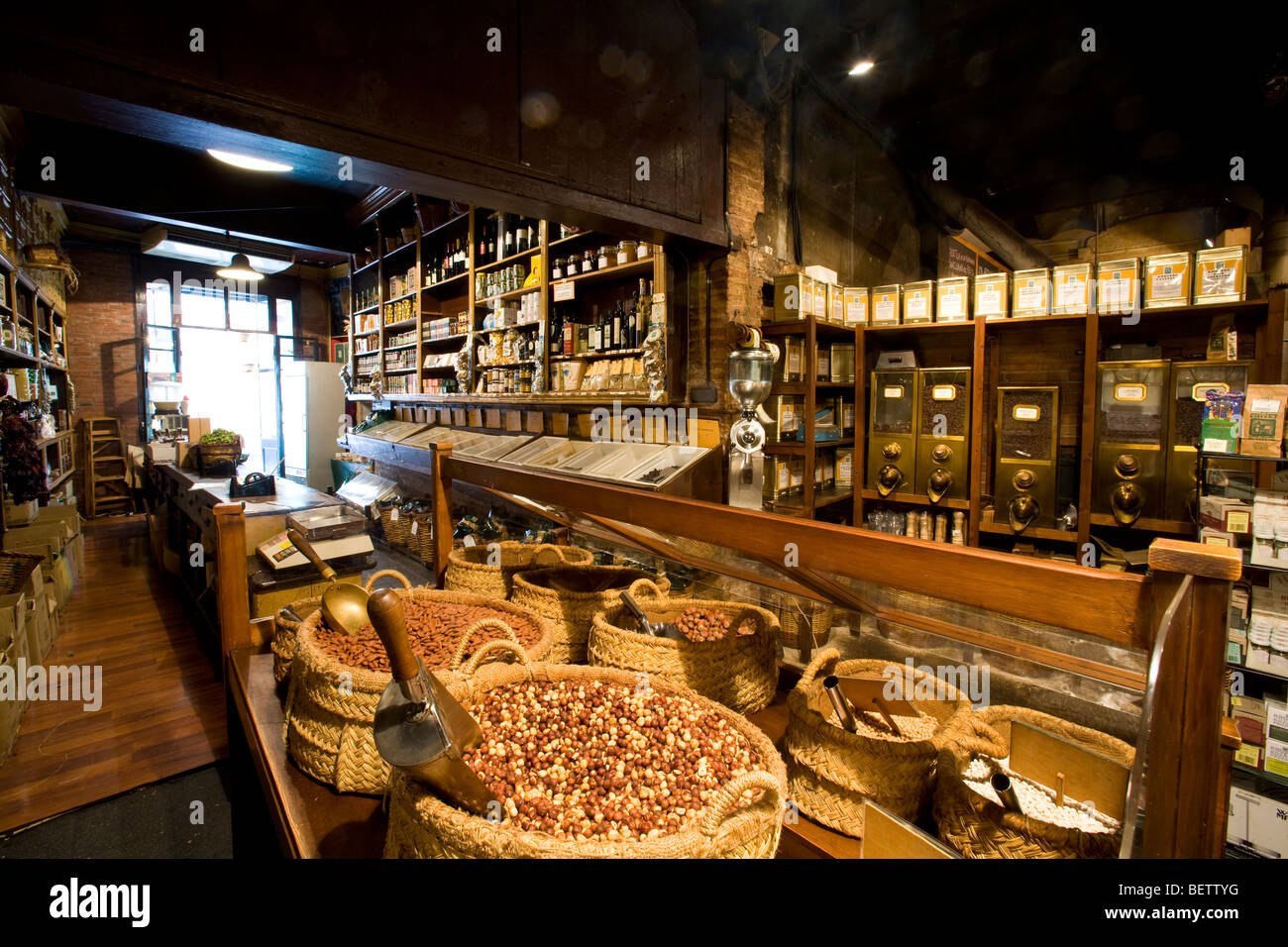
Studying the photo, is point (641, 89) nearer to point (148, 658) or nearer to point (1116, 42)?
point (1116, 42)

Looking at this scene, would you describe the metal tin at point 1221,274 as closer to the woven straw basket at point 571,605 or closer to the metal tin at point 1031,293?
the metal tin at point 1031,293

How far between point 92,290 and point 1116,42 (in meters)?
12.0

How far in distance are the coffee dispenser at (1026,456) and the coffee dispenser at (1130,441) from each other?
9.6 inches

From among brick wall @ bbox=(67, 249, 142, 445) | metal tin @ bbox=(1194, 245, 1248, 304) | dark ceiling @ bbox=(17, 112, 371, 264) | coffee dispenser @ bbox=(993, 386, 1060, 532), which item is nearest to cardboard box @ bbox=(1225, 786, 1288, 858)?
coffee dispenser @ bbox=(993, 386, 1060, 532)

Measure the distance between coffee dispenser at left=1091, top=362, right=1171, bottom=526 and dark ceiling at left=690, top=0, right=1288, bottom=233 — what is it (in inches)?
71.6

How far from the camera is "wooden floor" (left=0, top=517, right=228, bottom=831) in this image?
2.60m

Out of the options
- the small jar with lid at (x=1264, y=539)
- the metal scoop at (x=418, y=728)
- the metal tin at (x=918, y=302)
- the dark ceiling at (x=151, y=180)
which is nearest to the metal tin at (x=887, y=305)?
the metal tin at (x=918, y=302)

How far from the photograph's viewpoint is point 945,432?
411 centimetres

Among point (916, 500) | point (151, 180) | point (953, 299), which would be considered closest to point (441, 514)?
point (916, 500)

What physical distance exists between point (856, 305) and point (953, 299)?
0.64 m

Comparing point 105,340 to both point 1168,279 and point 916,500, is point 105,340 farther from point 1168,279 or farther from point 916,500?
point 1168,279

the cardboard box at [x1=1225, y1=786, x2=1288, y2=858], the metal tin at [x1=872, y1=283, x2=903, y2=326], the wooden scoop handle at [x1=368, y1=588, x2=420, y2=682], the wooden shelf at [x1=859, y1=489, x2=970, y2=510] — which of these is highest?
the metal tin at [x1=872, y1=283, x2=903, y2=326]

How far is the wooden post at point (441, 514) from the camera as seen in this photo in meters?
2.33

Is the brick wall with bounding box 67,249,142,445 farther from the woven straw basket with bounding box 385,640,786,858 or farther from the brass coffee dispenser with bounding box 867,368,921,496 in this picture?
the woven straw basket with bounding box 385,640,786,858
